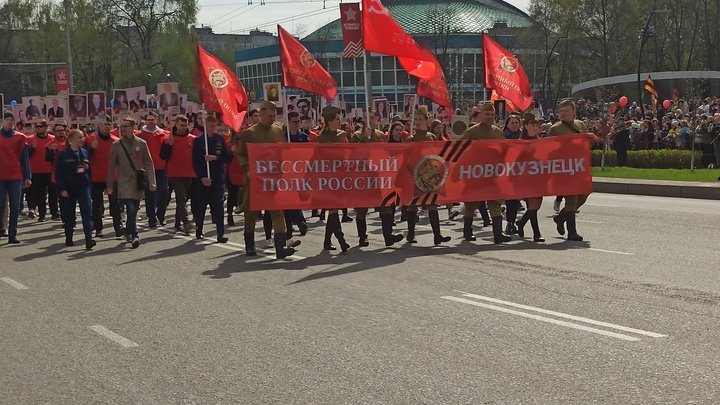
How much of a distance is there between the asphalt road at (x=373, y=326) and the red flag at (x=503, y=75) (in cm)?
650

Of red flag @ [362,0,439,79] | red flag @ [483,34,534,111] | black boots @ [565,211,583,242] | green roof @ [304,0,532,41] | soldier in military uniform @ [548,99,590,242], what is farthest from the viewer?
green roof @ [304,0,532,41]

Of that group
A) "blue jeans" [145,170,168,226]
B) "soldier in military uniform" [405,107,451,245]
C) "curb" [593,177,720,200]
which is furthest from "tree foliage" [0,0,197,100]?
"soldier in military uniform" [405,107,451,245]

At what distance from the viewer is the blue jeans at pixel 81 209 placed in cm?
1538

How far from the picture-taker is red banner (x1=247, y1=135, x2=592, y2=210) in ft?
45.7

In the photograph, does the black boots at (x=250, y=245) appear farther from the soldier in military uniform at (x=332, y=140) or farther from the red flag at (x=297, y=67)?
the red flag at (x=297, y=67)

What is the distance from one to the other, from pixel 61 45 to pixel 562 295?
88.0 metres

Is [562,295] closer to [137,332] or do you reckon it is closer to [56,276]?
[137,332]

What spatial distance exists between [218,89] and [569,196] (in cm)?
540

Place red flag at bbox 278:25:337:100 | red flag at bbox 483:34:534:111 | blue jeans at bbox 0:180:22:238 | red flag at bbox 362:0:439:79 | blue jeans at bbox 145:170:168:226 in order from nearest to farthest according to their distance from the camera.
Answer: red flag at bbox 362:0:439:79 → blue jeans at bbox 0:180:22:238 → red flag at bbox 278:25:337:100 → blue jeans at bbox 145:170:168:226 → red flag at bbox 483:34:534:111

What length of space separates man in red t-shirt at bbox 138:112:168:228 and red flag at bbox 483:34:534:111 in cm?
589

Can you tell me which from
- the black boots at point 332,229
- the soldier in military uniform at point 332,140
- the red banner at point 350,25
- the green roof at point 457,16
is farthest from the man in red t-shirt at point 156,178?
the green roof at point 457,16

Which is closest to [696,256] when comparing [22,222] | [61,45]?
[22,222]

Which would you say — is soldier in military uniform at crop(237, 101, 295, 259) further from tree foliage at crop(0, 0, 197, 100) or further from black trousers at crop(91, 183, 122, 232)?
tree foliage at crop(0, 0, 197, 100)

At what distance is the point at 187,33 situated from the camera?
286ft
